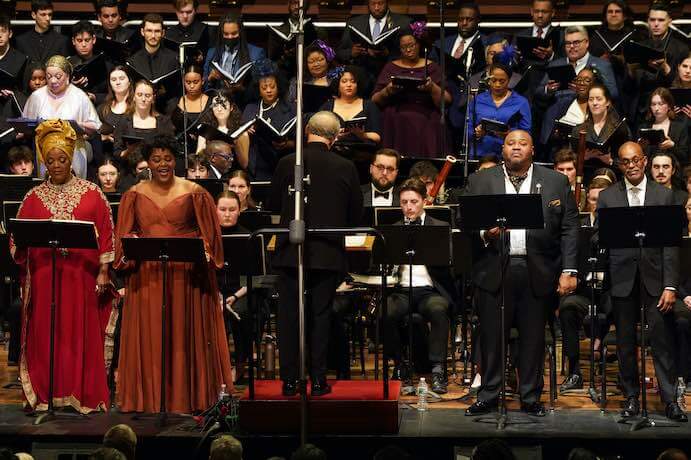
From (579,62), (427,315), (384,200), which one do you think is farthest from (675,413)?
(579,62)

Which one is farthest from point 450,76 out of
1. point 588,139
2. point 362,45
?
point 588,139

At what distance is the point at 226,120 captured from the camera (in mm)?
10602

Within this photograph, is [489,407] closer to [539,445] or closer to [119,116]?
[539,445]

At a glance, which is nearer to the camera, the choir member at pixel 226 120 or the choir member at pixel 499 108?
the choir member at pixel 499 108

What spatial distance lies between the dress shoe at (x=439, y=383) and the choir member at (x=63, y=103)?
12.6 ft

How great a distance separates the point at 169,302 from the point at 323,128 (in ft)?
4.75

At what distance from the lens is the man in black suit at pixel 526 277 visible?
708cm

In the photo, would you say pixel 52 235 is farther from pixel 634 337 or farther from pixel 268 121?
pixel 268 121

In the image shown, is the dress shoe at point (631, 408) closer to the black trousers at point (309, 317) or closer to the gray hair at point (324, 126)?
the black trousers at point (309, 317)

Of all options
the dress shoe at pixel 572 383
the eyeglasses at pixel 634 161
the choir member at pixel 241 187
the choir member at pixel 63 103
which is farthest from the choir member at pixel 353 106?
the eyeglasses at pixel 634 161

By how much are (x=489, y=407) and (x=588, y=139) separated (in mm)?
3498

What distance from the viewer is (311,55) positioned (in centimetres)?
1077

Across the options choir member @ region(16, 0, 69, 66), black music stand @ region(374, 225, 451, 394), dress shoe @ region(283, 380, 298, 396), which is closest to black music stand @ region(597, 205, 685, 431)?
black music stand @ region(374, 225, 451, 394)

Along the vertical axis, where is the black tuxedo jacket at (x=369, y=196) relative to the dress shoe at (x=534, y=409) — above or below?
above
